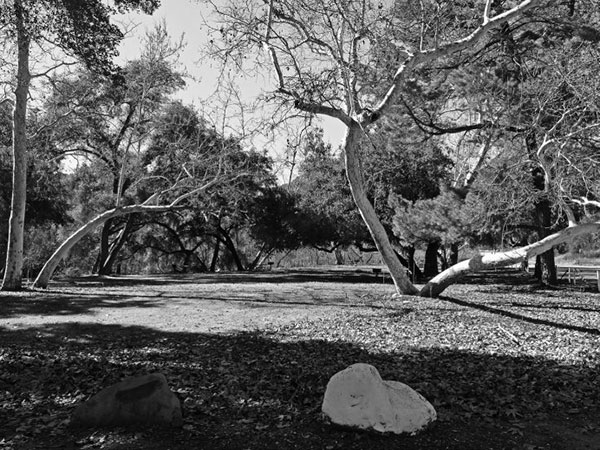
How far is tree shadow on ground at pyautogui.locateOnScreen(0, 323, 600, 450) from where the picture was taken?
13.4ft

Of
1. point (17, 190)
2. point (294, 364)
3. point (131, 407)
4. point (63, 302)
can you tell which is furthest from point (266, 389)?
point (17, 190)

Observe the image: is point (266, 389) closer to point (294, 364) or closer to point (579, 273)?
point (294, 364)

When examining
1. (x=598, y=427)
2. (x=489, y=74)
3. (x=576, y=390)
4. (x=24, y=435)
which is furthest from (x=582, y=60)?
(x=24, y=435)

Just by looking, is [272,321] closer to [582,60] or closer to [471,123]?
[582,60]

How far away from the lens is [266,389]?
5352mm

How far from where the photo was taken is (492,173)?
13734 mm

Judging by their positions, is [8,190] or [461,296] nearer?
[461,296]

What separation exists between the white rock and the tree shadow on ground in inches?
3.8

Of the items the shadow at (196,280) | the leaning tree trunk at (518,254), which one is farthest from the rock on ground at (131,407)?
the shadow at (196,280)

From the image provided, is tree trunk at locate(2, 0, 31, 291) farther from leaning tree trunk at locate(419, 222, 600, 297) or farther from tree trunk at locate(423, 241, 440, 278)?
tree trunk at locate(423, 241, 440, 278)

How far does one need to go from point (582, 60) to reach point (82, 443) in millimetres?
11100

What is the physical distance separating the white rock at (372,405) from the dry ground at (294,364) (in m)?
0.10

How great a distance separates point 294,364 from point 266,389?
106cm

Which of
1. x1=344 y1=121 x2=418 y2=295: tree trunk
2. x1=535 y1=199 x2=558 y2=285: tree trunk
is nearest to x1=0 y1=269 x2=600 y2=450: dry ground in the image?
x1=344 y1=121 x2=418 y2=295: tree trunk
